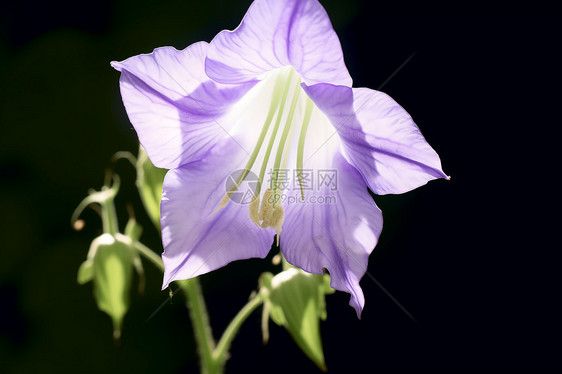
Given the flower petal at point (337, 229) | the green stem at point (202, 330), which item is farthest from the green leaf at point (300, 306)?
the green stem at point (202, 330)

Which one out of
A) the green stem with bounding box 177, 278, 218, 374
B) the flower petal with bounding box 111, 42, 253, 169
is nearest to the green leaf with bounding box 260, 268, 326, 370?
the green stem with bounding box 177, 278, 218, 374

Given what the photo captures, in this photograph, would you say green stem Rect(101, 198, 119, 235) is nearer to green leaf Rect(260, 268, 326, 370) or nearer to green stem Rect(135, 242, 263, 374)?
green stem Rect(135, 242, 263, 374)

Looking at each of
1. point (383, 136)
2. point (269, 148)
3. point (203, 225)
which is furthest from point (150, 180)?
point (383, 136)

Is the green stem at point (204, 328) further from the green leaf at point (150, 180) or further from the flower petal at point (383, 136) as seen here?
the flower petal at point (383, 136)

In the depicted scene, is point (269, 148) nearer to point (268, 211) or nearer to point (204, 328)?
point (268, 211)

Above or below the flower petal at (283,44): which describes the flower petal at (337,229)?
below

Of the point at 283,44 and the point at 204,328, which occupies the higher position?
the point at 283,44
